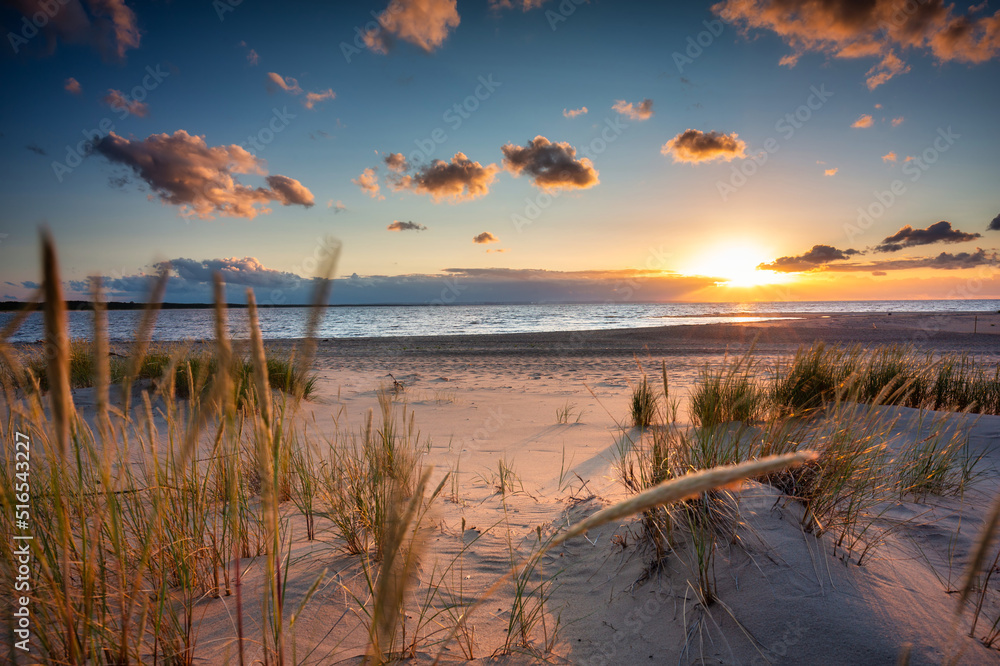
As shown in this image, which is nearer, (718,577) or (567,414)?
(718,577)

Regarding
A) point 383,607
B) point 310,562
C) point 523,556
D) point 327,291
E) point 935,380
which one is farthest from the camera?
point 935,380

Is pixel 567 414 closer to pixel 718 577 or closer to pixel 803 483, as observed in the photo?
pixel 803 483

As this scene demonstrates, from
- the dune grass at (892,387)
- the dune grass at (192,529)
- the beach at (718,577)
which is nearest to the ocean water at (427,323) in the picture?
the dune grass at (192,529)

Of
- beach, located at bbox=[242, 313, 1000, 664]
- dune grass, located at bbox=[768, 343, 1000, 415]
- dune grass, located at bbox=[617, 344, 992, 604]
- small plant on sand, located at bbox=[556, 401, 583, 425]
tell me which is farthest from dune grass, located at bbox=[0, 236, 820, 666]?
dune grass, located at bbox=[768, 343, 1000, 415]

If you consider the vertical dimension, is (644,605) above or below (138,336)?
below

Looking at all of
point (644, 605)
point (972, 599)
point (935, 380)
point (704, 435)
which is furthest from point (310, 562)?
point (935, 380)

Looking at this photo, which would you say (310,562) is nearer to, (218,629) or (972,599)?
(218,629)

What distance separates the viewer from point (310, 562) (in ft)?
6.88

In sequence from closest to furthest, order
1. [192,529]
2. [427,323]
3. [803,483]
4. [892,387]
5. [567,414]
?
[192,529], [803,483], [892,387], [567,414], [427,323]

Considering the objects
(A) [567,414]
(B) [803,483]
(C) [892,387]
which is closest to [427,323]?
(A) [567,414]

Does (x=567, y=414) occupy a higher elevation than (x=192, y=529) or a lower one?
lower

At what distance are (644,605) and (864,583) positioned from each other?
2.66 feet

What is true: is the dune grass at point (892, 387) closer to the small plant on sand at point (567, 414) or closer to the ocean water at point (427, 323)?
the small plant on sand at point (567, 414)

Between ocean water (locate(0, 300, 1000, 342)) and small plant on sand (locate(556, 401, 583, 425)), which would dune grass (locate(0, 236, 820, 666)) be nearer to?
ocean water (locate(0, 300, 1000, 342))
